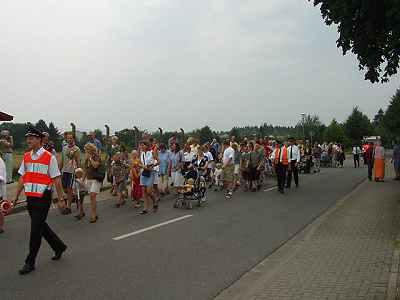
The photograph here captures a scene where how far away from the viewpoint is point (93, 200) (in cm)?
1084

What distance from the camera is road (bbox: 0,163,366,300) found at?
6059 millimetres

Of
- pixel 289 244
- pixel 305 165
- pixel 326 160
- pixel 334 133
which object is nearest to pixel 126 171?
pixel 289 244

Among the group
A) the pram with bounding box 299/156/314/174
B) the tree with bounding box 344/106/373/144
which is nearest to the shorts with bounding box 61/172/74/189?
the pram with bounding box 299/156/314/174

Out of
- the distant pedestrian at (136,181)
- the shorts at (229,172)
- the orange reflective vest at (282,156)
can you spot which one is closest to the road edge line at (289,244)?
the orange reflective vest at (282,156)

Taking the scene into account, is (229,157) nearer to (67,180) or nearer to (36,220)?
(67,180)

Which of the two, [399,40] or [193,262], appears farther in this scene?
[399,40]

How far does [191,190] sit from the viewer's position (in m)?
13.2

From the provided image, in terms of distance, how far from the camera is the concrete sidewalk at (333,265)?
5721 millimetres

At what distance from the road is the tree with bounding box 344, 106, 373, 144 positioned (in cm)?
7906

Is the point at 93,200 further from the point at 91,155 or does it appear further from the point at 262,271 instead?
the point at 262,271

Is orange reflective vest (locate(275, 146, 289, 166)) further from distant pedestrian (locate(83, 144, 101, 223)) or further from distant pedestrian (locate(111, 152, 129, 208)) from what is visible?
distant pedestrian (locate(83, 144, 101, 223))

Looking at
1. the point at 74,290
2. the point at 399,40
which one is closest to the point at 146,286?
the point at 74,290

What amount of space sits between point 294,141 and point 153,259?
11356 millimetres

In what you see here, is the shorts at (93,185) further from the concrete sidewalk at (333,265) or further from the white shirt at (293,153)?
the white shirt at (293,153)
